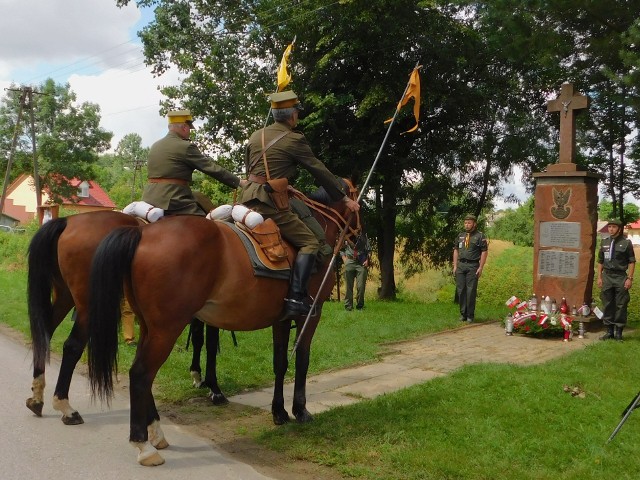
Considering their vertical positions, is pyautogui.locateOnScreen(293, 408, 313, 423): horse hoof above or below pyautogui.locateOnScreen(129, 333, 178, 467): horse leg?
below

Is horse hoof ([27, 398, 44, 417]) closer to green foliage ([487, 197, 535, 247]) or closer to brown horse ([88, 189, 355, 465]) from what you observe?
brown horse ([88, 189, 355, 465])

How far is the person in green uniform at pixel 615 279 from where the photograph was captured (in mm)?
10156

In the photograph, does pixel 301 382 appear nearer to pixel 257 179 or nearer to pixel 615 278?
pixel 257 179

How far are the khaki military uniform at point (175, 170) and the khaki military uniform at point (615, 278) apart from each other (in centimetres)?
716

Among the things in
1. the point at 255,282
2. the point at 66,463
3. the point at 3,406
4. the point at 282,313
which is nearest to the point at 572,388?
the point at 282,313

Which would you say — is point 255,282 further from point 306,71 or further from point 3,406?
point 306,71

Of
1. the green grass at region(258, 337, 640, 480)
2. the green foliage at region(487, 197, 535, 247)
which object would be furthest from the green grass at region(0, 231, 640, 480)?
the green foliage at region(487, 197, 535, 247)

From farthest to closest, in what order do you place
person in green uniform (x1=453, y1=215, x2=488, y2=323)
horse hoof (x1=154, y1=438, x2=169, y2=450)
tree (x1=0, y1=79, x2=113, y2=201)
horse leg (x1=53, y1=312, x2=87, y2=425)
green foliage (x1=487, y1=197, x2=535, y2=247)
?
1. tree (x1=0, y1=79, x2=113, y2=201)
2. green foliage (x1=487, y1=197, x2=535, y2=247)
3. person in green uniform (x1=453, y1=215, x2=488, y2=323)
4. horse leg (x1=53, y1=312, x2=87, y2=425)
5. horse hoof (x1=154, y1=438, x2=169, y2=450)

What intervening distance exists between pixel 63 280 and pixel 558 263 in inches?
338

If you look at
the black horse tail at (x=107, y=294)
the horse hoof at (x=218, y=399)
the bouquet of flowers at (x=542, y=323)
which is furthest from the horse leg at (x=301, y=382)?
the bouquet of flowers at (x=542, y=323)

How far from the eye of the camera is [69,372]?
231 inches

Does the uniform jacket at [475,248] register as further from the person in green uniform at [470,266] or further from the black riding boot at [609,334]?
the black riding boot at [609,334]

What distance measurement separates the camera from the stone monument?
36.4 feet

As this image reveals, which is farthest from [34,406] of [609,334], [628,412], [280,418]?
[609,334]
